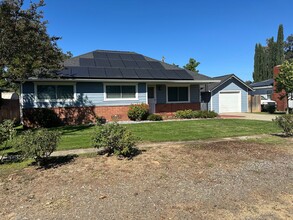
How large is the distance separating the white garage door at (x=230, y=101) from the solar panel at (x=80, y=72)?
1374 cm

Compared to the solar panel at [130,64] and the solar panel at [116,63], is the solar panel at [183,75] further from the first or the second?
the solar panel at [116,63]

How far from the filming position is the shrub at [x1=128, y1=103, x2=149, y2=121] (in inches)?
580

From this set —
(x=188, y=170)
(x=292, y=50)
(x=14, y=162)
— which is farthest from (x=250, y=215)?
(x=292, y=50)

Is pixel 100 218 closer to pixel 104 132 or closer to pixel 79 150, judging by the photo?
pixel 104 132

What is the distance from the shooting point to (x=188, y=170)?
487cm

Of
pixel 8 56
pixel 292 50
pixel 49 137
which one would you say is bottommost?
pixel 49 137

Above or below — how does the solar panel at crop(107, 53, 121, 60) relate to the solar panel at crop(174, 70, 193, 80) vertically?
above

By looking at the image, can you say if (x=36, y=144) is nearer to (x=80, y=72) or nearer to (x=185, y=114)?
(x=80, y=72)

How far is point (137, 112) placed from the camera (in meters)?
14.7

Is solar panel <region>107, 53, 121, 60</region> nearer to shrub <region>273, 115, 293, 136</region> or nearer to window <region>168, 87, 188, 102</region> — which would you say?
window <region>168, 87, 188, 102</region>

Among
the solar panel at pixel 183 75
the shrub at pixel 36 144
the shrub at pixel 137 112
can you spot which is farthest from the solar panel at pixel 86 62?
the shrub at pixel 36 144

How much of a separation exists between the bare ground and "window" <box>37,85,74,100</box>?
9.34 metres

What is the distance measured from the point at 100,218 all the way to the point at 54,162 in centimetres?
318

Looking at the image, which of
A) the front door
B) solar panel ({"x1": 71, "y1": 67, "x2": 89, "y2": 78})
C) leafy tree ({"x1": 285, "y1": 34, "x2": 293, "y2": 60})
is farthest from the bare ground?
leafy tree ({"x1": 285, "y1": 34, "x2": 293, "y2": 60})
